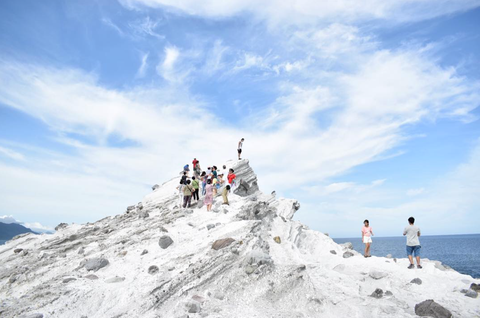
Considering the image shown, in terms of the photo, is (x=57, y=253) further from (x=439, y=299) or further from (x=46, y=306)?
(x=439, y=299)

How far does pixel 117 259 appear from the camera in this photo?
567 inches

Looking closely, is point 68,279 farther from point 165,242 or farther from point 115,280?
point 165,242

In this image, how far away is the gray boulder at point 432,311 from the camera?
10.9m

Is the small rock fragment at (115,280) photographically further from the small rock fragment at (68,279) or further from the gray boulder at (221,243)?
the gray boulder at (221,243)

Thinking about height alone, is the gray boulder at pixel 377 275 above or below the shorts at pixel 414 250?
below

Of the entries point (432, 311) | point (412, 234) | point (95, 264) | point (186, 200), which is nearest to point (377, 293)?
point (432, 311)

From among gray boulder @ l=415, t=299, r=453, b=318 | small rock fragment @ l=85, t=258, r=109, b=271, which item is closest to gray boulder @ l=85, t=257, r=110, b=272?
small rock fragment @ l=85, t=258, r=109, b=271

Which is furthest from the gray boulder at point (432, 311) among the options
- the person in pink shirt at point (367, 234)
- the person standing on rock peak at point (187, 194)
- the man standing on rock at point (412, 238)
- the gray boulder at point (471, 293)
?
the person standing on rock peak at point (187, 194)

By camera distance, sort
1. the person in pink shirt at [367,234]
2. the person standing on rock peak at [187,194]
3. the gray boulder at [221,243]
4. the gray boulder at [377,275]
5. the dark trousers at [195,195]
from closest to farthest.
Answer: the gray boulder at [221,243] → the gray boulder at [377,275] → the person in pink shirt at [367,234] → the person standing on rock peak at [187,194] → the dark trousers at [195,195]

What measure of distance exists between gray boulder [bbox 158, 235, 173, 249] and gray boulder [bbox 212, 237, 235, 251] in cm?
257

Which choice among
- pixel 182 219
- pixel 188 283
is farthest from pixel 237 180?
pixel 188 283

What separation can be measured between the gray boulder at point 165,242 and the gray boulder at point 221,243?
8.44ft

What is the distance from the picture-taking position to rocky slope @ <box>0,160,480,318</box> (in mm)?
10759

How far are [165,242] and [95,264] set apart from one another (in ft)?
10.4
